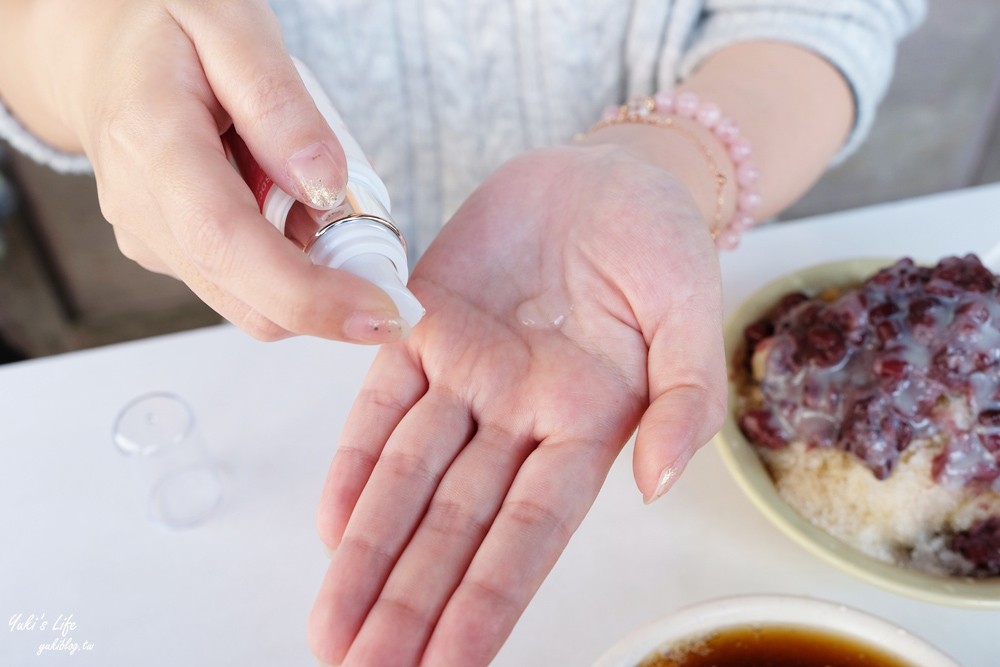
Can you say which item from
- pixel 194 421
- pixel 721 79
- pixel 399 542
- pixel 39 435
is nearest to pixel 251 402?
pixel 194 421

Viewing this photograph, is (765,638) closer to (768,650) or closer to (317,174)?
(768,650)

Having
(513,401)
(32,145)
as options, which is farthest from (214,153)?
(32,145)

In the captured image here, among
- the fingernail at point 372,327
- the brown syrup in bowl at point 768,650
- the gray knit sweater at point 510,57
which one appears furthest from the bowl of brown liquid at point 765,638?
the gray knit sweater at point 510,57

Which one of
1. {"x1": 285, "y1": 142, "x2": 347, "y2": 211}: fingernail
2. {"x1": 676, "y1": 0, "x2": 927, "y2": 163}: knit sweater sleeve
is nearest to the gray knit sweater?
{"x1": 676, "y1": 0, "x2": 927, "y2": 163}: knit sweater sleeve

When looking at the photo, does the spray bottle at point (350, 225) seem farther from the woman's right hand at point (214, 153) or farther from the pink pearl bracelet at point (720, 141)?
the pink pearl bracelet at point (720, 141)

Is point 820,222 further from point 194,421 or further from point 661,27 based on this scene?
point 194,421
